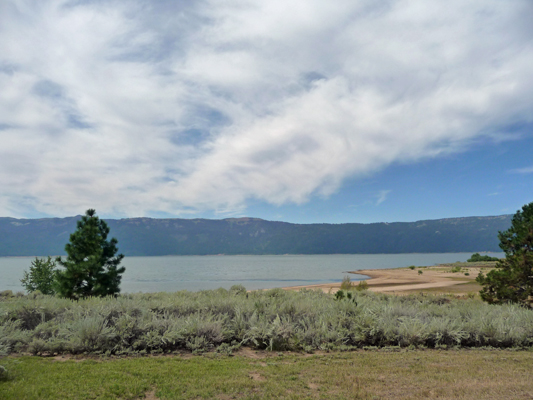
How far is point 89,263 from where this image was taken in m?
15.4

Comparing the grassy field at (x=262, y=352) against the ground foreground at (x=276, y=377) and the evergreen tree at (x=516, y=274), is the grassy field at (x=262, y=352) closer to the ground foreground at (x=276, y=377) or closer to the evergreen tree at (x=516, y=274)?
the ground foreground at (x=276, y=377)

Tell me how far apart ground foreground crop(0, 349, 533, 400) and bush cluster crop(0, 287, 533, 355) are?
60 centimetres

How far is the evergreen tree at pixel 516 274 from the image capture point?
1212 cm

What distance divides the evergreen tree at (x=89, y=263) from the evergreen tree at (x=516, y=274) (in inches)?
624

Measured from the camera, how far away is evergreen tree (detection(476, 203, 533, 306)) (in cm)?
1212

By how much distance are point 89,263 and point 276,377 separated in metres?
12.6

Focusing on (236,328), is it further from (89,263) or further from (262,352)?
(89,263)

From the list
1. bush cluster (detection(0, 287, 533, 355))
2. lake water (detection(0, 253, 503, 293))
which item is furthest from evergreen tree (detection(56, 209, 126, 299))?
lake water (detection(0, 253, 503, 293))

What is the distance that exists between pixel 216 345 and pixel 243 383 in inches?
114

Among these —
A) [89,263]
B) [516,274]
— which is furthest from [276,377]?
[89,263]

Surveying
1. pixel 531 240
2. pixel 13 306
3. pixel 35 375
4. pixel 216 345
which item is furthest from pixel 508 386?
pixel 13 306

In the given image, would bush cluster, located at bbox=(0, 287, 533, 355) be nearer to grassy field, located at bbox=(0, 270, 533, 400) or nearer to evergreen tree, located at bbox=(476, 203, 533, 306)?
grassy field, located at bbox=(0, 270, 533, 400)

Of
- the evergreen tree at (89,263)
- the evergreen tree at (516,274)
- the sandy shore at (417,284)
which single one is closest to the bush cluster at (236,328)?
the evergreen tree at (516,274)

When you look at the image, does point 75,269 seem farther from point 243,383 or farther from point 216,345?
point 243,383
